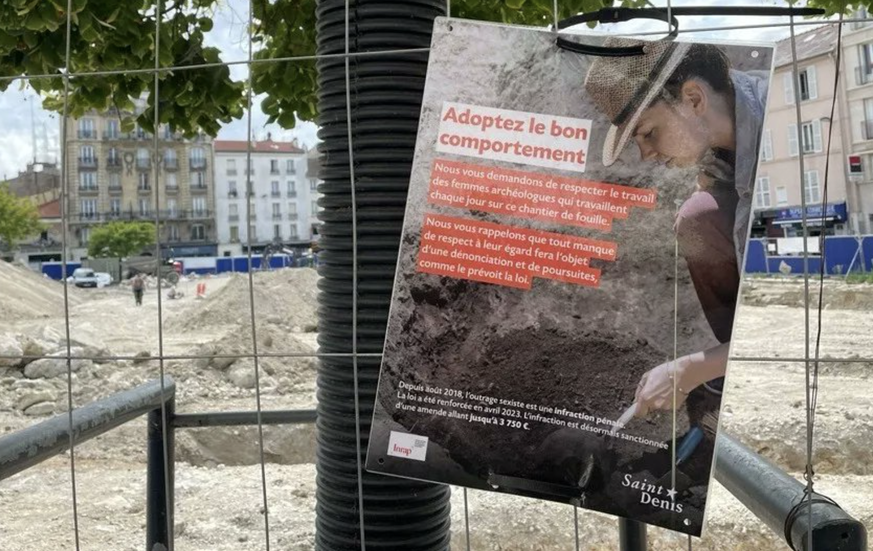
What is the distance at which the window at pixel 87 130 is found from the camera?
190 feet

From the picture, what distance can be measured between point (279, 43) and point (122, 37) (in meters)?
0.83

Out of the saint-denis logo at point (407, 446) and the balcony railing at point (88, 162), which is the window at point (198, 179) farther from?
the saint-denis logo at point (407, 446)

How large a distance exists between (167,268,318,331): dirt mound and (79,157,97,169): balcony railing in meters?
36.6

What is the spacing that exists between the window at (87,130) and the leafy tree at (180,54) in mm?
58090

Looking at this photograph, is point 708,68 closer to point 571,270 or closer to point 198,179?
point 571,270

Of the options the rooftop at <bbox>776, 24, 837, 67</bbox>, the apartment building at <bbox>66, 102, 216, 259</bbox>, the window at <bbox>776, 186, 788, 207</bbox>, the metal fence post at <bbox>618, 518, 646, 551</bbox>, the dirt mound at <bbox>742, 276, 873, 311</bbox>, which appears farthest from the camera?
the apartment building at <bbox>66, 102, 216, 259</bbox>

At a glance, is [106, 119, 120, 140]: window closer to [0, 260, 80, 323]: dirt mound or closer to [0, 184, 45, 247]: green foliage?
[0, 184, 45, 247]: green foliage

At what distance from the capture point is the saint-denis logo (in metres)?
1.26

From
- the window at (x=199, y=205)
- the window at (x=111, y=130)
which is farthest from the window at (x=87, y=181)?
the window at (x=199, y=205)

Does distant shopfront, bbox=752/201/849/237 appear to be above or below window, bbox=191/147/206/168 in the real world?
below

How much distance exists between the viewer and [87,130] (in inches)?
2414

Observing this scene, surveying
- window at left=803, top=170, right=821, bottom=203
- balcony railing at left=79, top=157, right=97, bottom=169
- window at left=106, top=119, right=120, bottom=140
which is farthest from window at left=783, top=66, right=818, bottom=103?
balcony railing at left=79, top=157, right=97, bottom=169

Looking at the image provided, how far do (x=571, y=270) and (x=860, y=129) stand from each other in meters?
38.7

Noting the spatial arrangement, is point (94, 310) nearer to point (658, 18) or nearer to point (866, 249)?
point (866, 249)
